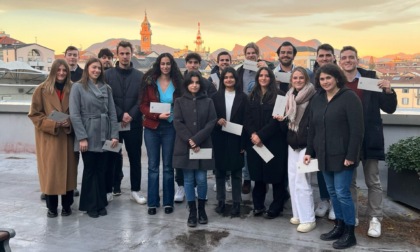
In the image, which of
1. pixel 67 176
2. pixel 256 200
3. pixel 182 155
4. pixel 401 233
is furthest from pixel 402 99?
pixel 67 176

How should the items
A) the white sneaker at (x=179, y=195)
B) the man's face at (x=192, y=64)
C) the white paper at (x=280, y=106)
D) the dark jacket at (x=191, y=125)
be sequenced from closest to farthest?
1. the white paper at (x=280, y=106)
2. the dark jacket at (x=191, y=125)
3. the man's face at (x=192, y=64)
4. the white sneaker at (x=179, y=195)

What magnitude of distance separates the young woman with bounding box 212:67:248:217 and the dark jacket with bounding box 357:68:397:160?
1.29 metres

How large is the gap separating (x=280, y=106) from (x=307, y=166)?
705 millimetres

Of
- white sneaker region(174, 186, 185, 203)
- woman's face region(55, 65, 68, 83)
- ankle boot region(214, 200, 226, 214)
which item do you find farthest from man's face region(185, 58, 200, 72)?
ankle boot region(214, 200, 226, 214)

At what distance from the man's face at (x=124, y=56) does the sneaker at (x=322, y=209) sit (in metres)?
2.91

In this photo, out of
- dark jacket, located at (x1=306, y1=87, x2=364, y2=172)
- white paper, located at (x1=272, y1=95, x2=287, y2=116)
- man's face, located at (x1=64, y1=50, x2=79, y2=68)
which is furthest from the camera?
man's face, located at (x1=64, y1=50, x2=79, y2=68)

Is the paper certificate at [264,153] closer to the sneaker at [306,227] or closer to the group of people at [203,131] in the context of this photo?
the group of people at [203,131]

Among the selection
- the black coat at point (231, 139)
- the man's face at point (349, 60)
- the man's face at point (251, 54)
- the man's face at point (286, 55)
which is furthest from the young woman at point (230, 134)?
the man's face at point (349, 60)

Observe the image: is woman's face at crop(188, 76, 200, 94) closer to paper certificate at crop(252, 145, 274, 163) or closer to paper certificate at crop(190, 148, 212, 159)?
paper certificate at crop(190, 148, 212, 159)

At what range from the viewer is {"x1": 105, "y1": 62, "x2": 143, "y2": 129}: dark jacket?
15.7 feet

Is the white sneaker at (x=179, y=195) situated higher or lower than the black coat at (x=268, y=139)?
lower

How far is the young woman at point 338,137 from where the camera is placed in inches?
137

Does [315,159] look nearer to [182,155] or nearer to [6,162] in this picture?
[182,155]

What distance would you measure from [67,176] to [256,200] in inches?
87.1
